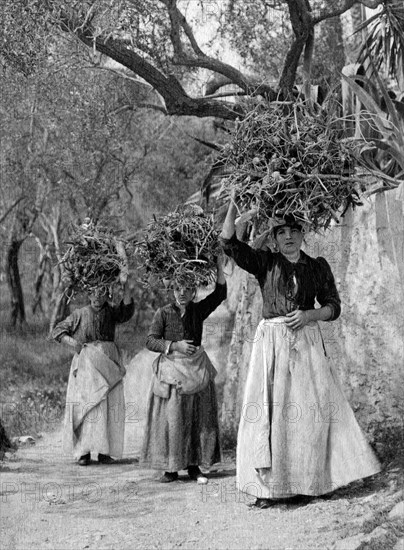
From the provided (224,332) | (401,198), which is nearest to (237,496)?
(401,198)

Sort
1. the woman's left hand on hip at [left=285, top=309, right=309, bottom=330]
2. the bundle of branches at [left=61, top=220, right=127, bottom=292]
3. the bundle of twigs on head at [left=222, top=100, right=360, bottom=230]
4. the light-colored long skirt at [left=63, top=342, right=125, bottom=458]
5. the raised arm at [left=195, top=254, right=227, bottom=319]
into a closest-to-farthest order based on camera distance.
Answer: the bundle of twigs on head at [left=222, top=100, right=360, bottom=230] < the woman's left hand on hip at [left=285, top=309, right=309, bottom=330] < the raised arm at [left=195, top=254, right=227, bottom=319] < the bundle of branches at [left=61, top=220, right=127, bottom=292] < the light-colored long skirt at [left=63, top=342, right=125, bottom=458]

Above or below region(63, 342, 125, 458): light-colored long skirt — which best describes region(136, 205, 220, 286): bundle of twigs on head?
above

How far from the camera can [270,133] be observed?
6.52 metres

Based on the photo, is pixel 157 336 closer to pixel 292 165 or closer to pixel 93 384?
pixel 93 384

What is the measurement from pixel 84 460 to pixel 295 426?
137 inches

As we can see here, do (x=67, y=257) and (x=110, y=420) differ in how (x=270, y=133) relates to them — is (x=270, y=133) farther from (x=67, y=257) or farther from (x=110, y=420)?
(x=110, y=420)

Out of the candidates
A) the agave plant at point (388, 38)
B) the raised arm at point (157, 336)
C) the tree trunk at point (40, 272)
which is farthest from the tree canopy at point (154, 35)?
the tree trunk at point (40, 272)

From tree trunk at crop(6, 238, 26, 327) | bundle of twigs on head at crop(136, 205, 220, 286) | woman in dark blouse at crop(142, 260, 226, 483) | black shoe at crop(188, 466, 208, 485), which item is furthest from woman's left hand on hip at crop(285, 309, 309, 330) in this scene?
tree trunk at crop(6, 238, 26, 327)

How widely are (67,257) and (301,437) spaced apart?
322 centimetres

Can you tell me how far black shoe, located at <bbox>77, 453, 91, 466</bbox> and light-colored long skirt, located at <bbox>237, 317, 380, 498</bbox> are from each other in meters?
3.06

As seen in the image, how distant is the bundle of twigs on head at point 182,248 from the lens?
7.68 meters

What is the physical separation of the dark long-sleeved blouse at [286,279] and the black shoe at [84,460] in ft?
11.1

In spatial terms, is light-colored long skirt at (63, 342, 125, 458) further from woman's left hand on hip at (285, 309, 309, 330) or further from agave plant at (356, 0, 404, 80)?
agave plant at (356, 0, 404, 80)

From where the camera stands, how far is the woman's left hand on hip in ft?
22.7
